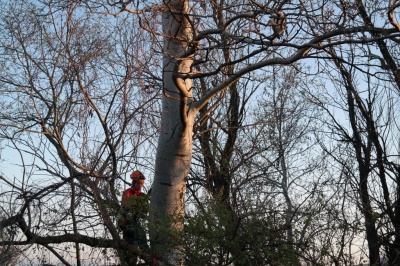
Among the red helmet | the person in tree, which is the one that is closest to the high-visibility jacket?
the person in tree

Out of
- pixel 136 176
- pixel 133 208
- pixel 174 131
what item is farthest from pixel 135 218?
pixel 174 131

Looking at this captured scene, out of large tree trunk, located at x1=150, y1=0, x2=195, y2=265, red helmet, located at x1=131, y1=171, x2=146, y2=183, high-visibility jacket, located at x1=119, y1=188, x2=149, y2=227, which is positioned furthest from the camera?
red helmet, located at x1=131, y1=171, x2=146, y2=183

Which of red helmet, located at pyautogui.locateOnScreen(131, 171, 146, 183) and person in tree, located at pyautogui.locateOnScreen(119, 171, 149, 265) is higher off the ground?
red helmet, located at pyautogui.locateOnScreen(131, 171, 146, 183)

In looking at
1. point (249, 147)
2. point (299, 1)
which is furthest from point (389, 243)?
point (249, 147)

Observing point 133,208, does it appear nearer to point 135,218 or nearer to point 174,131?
point 135,218

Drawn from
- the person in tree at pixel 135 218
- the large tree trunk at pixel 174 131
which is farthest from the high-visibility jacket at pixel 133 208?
the large tree trunk at pixel 174 131

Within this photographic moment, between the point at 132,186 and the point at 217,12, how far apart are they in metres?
2.65

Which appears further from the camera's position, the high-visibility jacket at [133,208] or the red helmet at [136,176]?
the red helmet at [136,176]

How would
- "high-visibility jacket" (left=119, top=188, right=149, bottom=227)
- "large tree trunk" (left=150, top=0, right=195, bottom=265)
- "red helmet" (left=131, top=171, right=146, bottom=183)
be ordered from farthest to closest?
"red helmet" (left=131, top=171, right=146, bottom=183), "large tree trunk" (left=150, top=0, right=195, bottom=265), "high-visibility jacket" (left=119, top=188, right=149, bottom=227)

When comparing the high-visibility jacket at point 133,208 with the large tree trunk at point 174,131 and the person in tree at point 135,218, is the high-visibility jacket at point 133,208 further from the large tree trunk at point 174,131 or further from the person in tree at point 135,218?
the large tree trunk at point 174,131

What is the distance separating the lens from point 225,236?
6.82 m

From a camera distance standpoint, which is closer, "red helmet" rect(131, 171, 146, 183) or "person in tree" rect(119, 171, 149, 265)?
"person in tree" rect(119, 171, 149, 265)

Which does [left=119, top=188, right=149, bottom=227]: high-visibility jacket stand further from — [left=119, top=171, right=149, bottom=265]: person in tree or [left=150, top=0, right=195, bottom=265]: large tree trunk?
[left=150, top=0, right=195, bottom=265]: large tree trunk

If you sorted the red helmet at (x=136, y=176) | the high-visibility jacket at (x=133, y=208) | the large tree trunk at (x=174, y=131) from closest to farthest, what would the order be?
the high-visibility jacket at (x=133, y=208)
the large tree trunk at (x=174, y=131)
the red helmet at (x=136, y=176)
